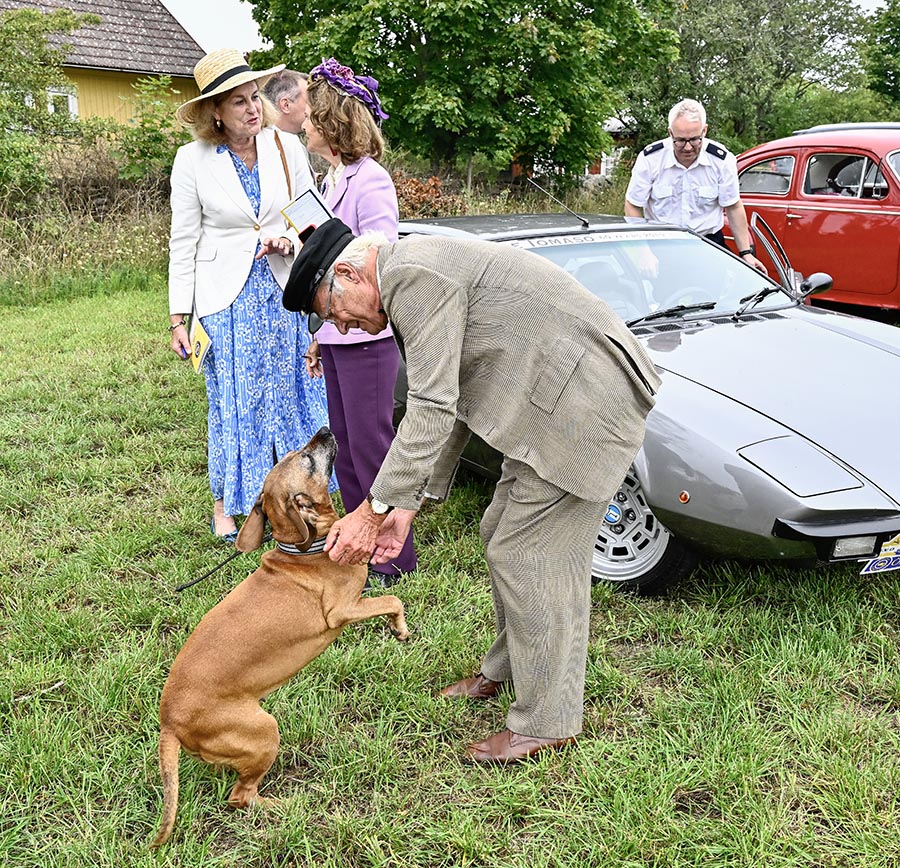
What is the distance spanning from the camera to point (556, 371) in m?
2.41

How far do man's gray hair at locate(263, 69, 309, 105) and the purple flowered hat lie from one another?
1003 millimetres

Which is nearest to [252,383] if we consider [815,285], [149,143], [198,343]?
[198,343]

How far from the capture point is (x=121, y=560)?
420 cm

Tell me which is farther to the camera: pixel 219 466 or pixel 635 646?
pixel 219 466

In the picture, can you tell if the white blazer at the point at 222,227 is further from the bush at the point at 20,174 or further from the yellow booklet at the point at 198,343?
the bush at the point at 20,174

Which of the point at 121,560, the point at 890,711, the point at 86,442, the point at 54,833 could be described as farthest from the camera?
the point at 86,442

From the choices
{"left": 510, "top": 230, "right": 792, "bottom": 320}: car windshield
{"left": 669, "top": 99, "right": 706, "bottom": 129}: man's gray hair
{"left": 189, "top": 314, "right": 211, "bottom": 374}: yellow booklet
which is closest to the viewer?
{"left": 189, "top": 314, "right": 211, "bottom": 374}: yellow booklet

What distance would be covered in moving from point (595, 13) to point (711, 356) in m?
20.0

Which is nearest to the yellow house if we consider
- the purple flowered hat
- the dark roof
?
the dark roof

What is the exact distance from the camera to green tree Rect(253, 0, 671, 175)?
1920cm

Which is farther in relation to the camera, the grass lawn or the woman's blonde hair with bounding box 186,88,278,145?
the woman's blonde hair with bounding box 186,88,278,145

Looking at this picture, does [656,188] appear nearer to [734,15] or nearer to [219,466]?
[219,466]

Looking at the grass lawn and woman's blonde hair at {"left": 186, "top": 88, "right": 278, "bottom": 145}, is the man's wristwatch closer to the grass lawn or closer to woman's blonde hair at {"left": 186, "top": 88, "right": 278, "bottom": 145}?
the grass lawn

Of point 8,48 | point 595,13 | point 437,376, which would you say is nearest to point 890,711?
point 437,376
